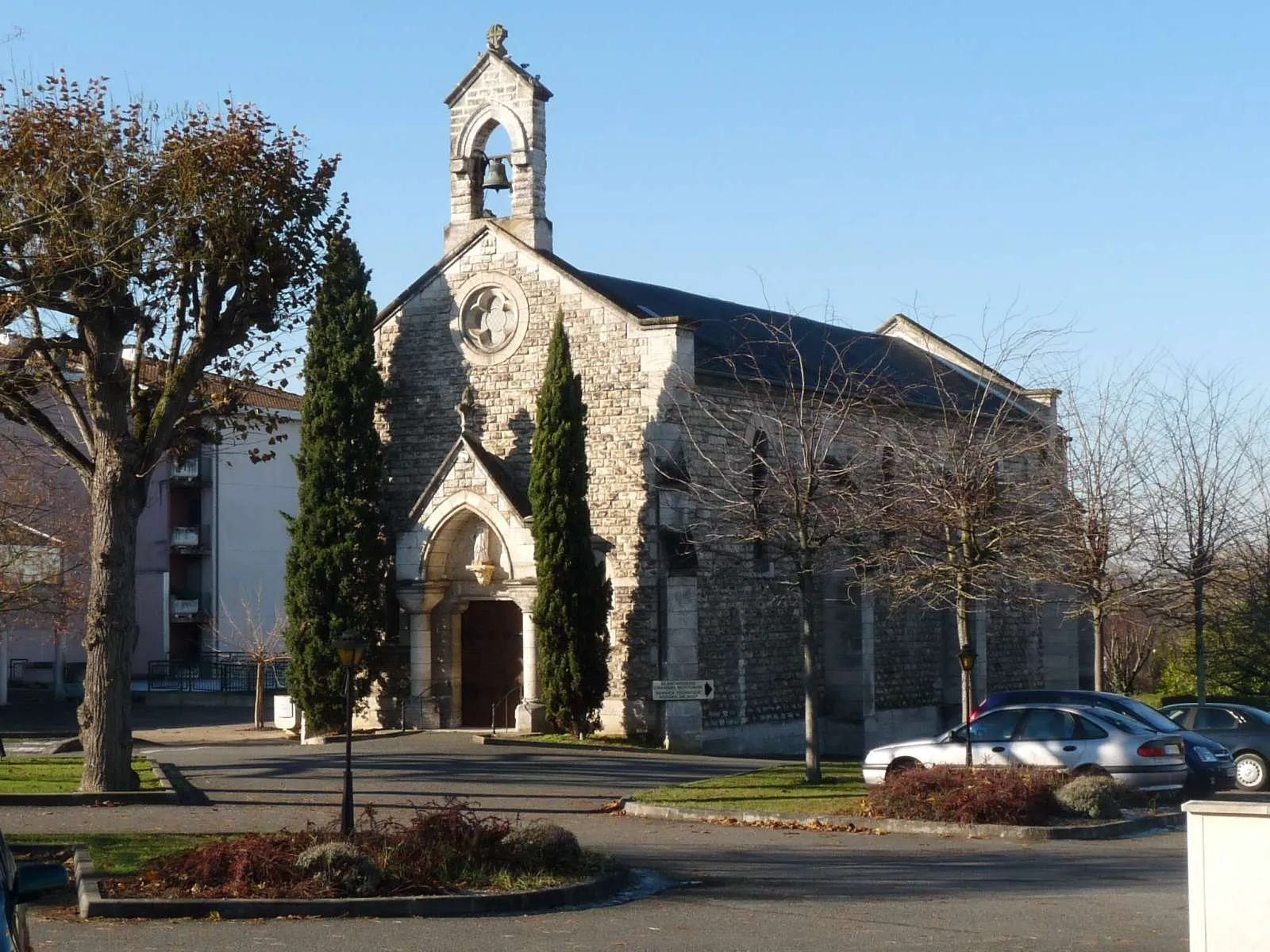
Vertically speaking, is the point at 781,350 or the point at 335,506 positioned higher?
the point at 781,350

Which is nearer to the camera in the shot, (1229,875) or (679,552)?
(1229,875)

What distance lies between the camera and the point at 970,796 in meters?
17.5

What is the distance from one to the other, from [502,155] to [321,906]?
20.9 meters

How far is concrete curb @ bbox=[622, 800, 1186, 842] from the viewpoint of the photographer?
1716 centimetres

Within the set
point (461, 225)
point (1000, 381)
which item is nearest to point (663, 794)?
point (461, 225)

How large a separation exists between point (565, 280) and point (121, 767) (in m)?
13.5

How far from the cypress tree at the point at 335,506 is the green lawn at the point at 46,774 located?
4546mm

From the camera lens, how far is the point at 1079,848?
53.8ft

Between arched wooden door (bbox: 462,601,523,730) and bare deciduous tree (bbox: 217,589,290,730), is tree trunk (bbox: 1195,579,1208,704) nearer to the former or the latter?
arched wooden door (bbox: 462,601,523,730)

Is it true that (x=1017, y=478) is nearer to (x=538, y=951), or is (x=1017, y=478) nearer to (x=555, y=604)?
(x=555, y=604)

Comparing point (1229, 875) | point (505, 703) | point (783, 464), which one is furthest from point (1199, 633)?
point (1229, 875)

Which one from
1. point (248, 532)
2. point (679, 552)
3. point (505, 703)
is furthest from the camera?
point (248, 532)

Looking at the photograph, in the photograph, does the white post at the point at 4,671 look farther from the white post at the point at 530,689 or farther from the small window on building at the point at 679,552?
the small window on building at the point at 679,552

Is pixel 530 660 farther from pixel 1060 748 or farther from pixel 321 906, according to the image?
pixel 321 906
